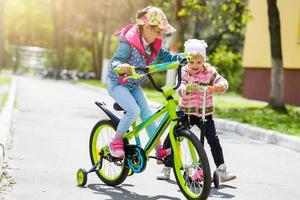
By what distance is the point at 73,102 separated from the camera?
59.0ft

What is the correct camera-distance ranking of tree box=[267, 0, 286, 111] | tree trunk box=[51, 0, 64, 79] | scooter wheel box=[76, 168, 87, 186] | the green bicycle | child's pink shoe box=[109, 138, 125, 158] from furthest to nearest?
1. tree trunk box=[51, 0, 64, 79]
2. tree box=[267, 0, 286, 111]
3. scooter wheel box=[76, 168, 87, 186]
4. child's pink shoe box=[109, 138, 125, 158]
5. the green bicycle

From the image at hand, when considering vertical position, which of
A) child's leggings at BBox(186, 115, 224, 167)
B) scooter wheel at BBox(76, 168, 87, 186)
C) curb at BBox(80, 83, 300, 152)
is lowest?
curb at BBox(80, 83, 300, 152)

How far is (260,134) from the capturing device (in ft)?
38.9

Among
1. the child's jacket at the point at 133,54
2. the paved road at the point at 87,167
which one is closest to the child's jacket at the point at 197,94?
the child's jacket at the point at 133,54

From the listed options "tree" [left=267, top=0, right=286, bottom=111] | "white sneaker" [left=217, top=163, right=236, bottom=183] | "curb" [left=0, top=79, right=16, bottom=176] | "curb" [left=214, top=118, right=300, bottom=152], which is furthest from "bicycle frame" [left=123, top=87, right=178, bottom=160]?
"tree" [left=267, top=0, right=286, bottom=111]

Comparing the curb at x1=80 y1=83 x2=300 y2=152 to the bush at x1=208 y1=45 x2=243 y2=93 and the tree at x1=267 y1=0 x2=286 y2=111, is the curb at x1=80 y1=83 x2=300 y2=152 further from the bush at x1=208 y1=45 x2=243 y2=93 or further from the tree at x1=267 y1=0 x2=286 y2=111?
the bush at x1=208 y1=45 x2=243 y2=93

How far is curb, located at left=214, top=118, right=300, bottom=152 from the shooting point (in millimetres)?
10745

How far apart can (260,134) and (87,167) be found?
16.0ft

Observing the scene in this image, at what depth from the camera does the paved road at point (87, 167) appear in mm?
6180

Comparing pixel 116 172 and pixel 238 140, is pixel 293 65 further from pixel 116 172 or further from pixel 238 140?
pixel 116 172

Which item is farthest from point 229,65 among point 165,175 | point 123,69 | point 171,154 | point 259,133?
point 123,69

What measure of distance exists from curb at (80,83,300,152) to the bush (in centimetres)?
1810

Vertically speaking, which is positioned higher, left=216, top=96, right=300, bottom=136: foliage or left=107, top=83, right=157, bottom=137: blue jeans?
left=107, top=83, right=157, bottom=137: blue jeans

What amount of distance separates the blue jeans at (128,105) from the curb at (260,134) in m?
4.56
